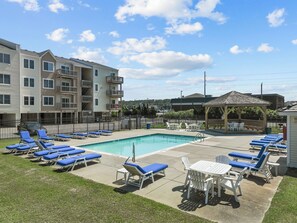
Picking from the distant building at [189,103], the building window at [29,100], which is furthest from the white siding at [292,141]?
the distant building at [189,103]

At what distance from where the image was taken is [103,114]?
44.0 meters

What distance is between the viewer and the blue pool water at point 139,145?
14.9 meters

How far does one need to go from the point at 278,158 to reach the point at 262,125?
1241cm

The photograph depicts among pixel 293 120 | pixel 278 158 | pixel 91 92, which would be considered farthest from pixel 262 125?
pixel 91 92

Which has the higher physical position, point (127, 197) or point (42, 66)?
point (42, 66)

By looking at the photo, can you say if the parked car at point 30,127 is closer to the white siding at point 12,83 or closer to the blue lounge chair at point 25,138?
the blue lounge chair at point 25,138

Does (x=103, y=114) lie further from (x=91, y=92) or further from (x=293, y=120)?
(x=293, y=120)

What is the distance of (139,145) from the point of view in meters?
17.5

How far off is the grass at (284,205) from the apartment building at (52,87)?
21.4m

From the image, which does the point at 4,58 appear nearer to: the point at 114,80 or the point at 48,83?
the point at 48,83

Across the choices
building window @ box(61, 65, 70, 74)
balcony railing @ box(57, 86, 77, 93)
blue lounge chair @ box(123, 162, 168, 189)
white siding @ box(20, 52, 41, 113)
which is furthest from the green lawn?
building window @ box(61, 65, 70, 74)

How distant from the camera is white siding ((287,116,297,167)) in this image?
369 inches

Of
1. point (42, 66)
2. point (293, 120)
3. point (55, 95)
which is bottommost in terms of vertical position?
point (293, 120)

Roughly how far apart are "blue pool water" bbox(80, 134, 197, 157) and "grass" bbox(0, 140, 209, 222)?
20.8ft
